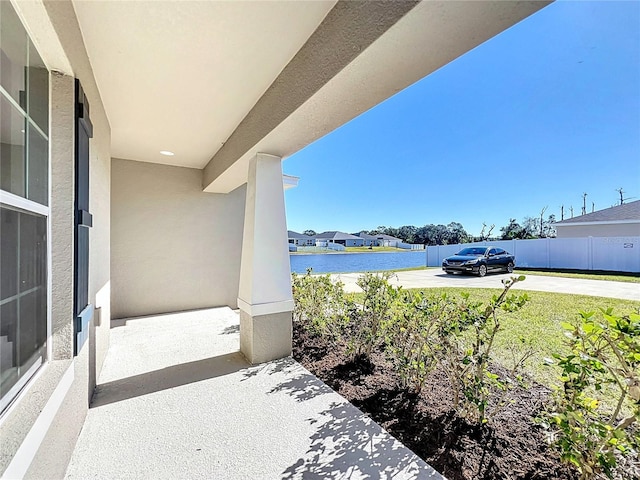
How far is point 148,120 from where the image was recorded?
368 centimetres

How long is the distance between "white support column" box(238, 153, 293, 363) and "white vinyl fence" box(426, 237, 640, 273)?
15795 mm

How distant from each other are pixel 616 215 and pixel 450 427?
68.5 feet

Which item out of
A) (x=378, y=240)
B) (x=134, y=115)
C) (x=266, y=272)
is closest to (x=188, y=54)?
(x=134, y=115)

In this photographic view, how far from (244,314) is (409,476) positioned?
8.43 ft

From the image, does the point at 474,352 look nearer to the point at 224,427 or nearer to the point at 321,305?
the point at 224,427

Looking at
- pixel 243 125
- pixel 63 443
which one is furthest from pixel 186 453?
pixel 243 125

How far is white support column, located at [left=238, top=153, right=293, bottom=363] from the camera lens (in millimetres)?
3549

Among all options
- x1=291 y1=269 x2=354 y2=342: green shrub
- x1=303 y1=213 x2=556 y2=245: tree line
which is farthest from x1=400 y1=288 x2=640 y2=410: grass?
x1=303 y1=213 x2=556 y2=245: tree line

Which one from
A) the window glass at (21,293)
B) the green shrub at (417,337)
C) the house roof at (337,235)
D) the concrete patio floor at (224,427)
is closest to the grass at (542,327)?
the green shrub at (417,337)

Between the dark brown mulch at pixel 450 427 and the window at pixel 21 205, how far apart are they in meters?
2.43

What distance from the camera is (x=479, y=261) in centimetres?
1244

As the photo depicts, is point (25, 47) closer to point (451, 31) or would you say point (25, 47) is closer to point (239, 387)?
point (451, 31)

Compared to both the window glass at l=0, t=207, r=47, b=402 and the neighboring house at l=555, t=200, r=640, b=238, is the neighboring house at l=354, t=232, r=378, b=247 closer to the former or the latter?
the neighboring house at l=555, t=200, r=640, b=238

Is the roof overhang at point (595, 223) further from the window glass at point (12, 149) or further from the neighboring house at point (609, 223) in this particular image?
the window glass at point (12, 149)
